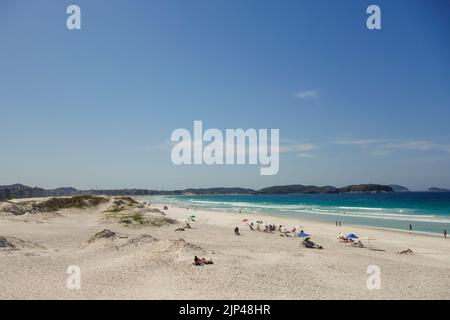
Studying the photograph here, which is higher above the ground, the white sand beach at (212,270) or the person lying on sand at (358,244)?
the white sand beach at (212,270)

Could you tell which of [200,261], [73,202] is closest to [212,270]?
[200,261]

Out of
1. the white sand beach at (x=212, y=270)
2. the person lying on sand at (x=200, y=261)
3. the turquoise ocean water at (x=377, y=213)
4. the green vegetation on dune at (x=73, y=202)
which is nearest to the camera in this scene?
the white sand beach at (x=212, y=270)

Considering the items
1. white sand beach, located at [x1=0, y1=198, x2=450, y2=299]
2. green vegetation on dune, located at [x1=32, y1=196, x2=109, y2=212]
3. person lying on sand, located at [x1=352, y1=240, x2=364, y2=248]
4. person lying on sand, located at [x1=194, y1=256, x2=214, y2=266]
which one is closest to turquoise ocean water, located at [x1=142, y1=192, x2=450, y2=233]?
person lying on sand, located at [x1=352, y1=240, x2=364, y2=248]

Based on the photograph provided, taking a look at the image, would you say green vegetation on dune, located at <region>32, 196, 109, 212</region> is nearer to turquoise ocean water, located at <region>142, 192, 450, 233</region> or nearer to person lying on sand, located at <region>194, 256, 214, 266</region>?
turquoise ocean water, located at <region>142, 192, 450, 233</region>

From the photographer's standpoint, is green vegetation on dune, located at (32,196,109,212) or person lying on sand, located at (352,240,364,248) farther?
green vegetation on dune, located at (32,196,109,212)

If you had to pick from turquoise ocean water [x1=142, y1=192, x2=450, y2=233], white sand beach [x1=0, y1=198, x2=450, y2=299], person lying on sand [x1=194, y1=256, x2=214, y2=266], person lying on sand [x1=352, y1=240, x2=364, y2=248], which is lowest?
turquoise ocean water [x1=142, y1=192, x2=450, y2=233]

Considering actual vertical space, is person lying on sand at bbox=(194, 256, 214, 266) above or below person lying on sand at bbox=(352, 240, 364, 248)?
above

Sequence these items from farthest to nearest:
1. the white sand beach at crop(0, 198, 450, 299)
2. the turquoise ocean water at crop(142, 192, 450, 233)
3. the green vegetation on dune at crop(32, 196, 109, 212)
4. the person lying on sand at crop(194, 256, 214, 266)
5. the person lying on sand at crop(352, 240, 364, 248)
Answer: the green vegetation on dune at crop(32, 196, 109, 212) < the turquoise ocean water at crop(142, 192, 450, 233) < the person lying on sand at crop(352, 240, 364, 248) < the person lying on sand at crop(194, 256, 214, 266) < the white sand beach at crop(0, 198, 450, 299)

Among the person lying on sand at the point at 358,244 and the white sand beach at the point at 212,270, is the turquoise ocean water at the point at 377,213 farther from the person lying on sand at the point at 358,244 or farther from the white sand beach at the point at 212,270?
the white sand beach at the point at 212,270

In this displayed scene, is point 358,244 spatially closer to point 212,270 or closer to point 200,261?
point 200,261

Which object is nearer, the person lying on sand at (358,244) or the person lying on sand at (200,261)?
the person lying on sand at (200,261)

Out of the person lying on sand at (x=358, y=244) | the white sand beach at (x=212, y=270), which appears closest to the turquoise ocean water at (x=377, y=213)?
the person lying on sand at (x=358, y=244)
